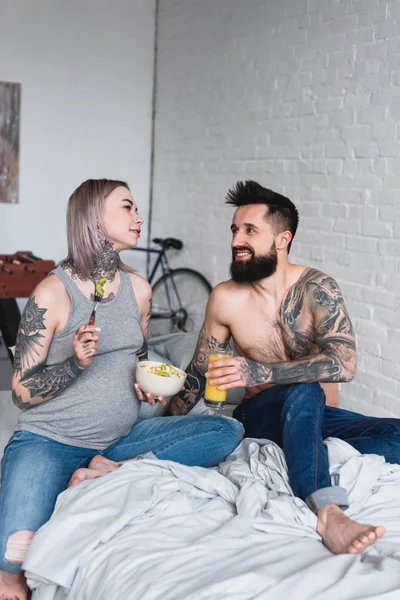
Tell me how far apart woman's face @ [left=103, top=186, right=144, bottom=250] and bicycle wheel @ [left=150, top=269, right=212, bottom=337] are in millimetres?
3072

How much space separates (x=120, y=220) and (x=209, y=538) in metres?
0.98

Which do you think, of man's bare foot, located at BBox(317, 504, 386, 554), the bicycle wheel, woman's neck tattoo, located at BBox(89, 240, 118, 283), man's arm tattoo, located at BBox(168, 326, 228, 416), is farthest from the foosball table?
man's bare foot, located at BBox(317, 504, 386, 554)

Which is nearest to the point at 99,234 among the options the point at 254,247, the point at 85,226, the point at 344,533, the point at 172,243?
the point at 85,226

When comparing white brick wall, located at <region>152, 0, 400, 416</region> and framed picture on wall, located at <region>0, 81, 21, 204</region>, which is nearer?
white brick wall, located at <region>152, 0, 400, 416</region>

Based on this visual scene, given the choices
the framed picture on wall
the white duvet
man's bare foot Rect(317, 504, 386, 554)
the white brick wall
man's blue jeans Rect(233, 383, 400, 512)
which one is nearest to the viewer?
the white duvet

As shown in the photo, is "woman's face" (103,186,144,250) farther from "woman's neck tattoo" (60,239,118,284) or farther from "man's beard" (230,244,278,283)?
"man's beard" (230,244,278,283)

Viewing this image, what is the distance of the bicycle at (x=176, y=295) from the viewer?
554cm

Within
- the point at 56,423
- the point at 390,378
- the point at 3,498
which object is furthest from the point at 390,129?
the point at 3,498

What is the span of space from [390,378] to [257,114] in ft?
6.29

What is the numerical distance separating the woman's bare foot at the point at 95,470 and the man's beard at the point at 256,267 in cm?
82

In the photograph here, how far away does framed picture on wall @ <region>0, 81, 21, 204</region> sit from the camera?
18.0 feet

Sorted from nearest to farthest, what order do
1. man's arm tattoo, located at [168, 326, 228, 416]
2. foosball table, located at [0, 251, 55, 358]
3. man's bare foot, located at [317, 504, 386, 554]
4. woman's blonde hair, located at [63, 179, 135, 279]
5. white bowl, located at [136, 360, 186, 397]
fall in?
man's bare foot, located at [317, 504, 386, 554], white bowl, located at [136, 360, 186, 397], woman's blonde hair, located at [63, 179, 135, 279], man's arm tattoo, located at [168, 326, 228, 416], foosball table, located at [0, 251, 55, 358]

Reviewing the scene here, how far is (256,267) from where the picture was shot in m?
2.60

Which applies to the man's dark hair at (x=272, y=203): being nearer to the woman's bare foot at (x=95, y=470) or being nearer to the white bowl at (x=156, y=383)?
the white bowl at (x=156, y=383)
